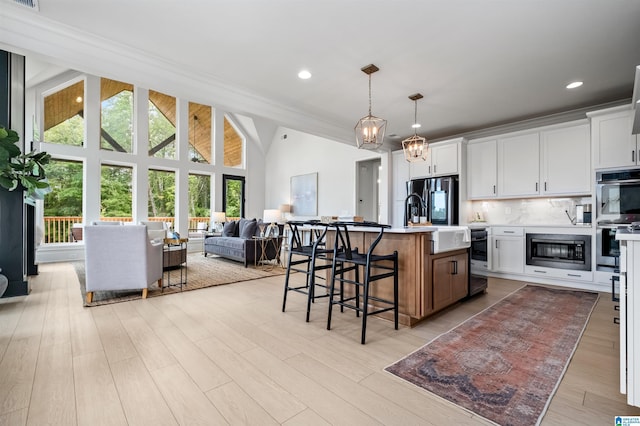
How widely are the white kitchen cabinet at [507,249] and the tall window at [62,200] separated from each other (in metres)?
8.55

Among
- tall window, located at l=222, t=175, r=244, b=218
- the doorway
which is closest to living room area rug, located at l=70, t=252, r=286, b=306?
tall window, located at l=222, t=175, r=244, b=218

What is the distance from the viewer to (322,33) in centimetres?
271

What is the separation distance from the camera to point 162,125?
771 cm

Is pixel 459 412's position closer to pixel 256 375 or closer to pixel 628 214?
pixel 256 375

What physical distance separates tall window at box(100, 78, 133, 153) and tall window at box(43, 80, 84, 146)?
0.39 metres

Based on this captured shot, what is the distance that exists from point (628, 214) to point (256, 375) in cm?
471

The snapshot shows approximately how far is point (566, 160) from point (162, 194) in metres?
8.52

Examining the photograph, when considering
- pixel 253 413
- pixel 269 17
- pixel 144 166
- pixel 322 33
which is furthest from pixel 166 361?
pixel 144 166

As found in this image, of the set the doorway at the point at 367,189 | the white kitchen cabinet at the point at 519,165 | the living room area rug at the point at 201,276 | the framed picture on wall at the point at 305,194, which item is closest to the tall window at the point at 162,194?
the living room area rug at the point at 201,276

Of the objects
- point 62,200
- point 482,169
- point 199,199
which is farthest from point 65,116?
point 482,169

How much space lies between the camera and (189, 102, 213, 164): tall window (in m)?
8.23

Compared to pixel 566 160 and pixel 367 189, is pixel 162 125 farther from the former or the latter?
pixel 566 160

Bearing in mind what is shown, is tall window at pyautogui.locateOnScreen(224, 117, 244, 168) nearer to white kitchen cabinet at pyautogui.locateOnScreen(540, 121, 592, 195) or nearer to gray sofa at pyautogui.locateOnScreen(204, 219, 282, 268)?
gray sofa at pyautogui.locateOnScreen(204, 219, 282, 268)

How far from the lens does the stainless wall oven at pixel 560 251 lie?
404cm
